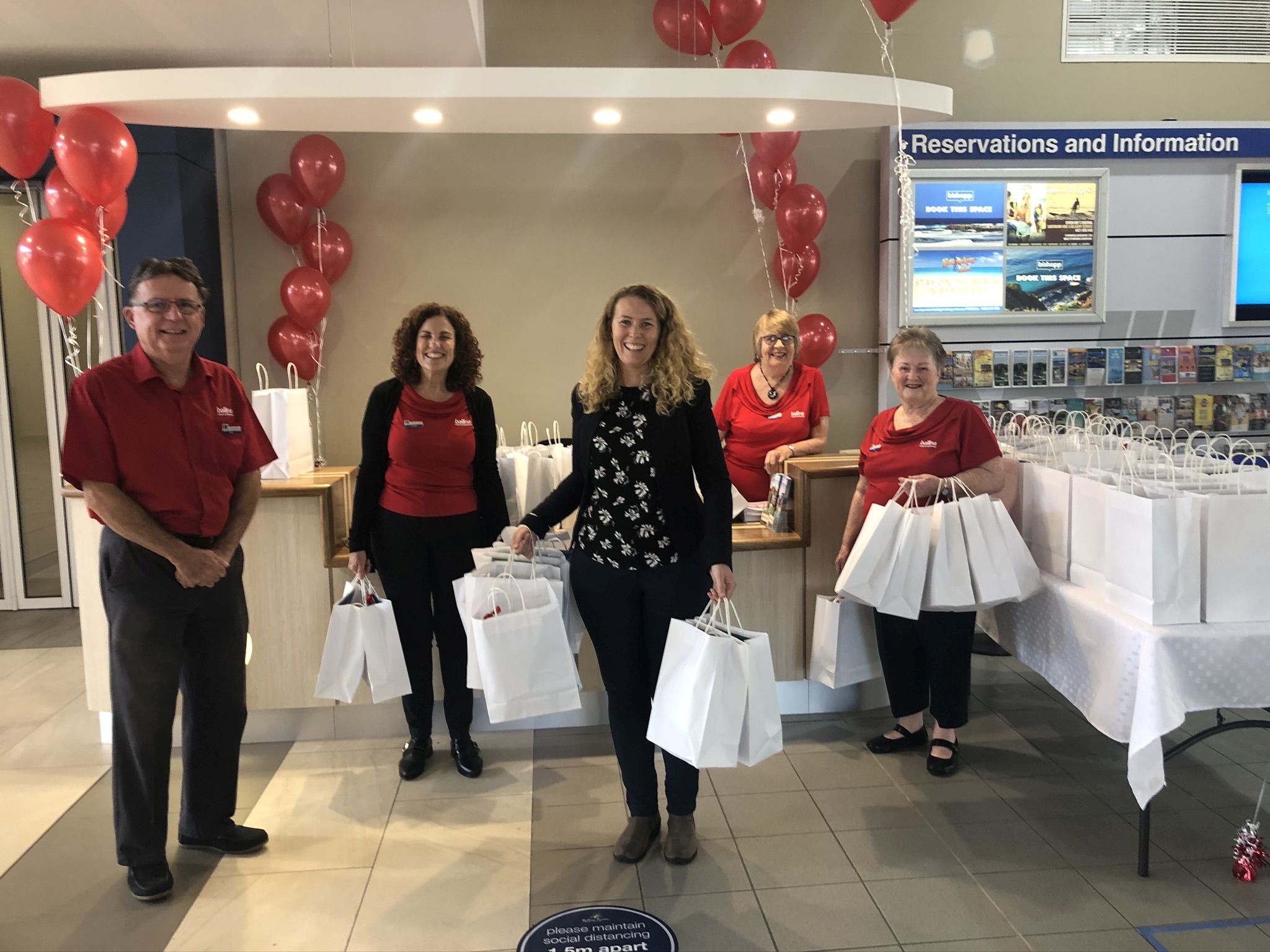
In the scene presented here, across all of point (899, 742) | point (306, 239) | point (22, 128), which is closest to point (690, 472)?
point (899, 742)

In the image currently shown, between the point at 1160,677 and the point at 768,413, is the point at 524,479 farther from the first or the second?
the point at 1160,677

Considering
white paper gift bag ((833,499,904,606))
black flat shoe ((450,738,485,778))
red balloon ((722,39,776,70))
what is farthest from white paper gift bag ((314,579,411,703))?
red balloon ((722,39,776,70))

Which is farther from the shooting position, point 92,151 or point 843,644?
point 92,151

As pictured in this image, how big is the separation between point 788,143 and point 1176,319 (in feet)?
8.51

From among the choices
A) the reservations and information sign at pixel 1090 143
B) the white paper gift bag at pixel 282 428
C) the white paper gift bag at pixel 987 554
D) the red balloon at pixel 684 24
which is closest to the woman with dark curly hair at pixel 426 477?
the white paper gift bag at pixel 282 428

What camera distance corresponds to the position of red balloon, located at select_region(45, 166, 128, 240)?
436cm

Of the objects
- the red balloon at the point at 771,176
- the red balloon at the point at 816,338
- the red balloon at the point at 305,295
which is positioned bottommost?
the red balloon at the point at 816,338

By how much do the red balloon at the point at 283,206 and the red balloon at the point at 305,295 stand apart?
0.79 ft

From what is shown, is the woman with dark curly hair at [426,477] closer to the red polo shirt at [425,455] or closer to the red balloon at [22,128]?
the red polo shirt at [425,455]

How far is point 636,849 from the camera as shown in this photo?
280 cm

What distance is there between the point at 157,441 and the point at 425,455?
0.86 m

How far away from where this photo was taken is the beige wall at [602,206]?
571cm

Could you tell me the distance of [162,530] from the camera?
2.56 metres

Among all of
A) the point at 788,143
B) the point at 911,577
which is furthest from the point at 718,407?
the point at 788,143
